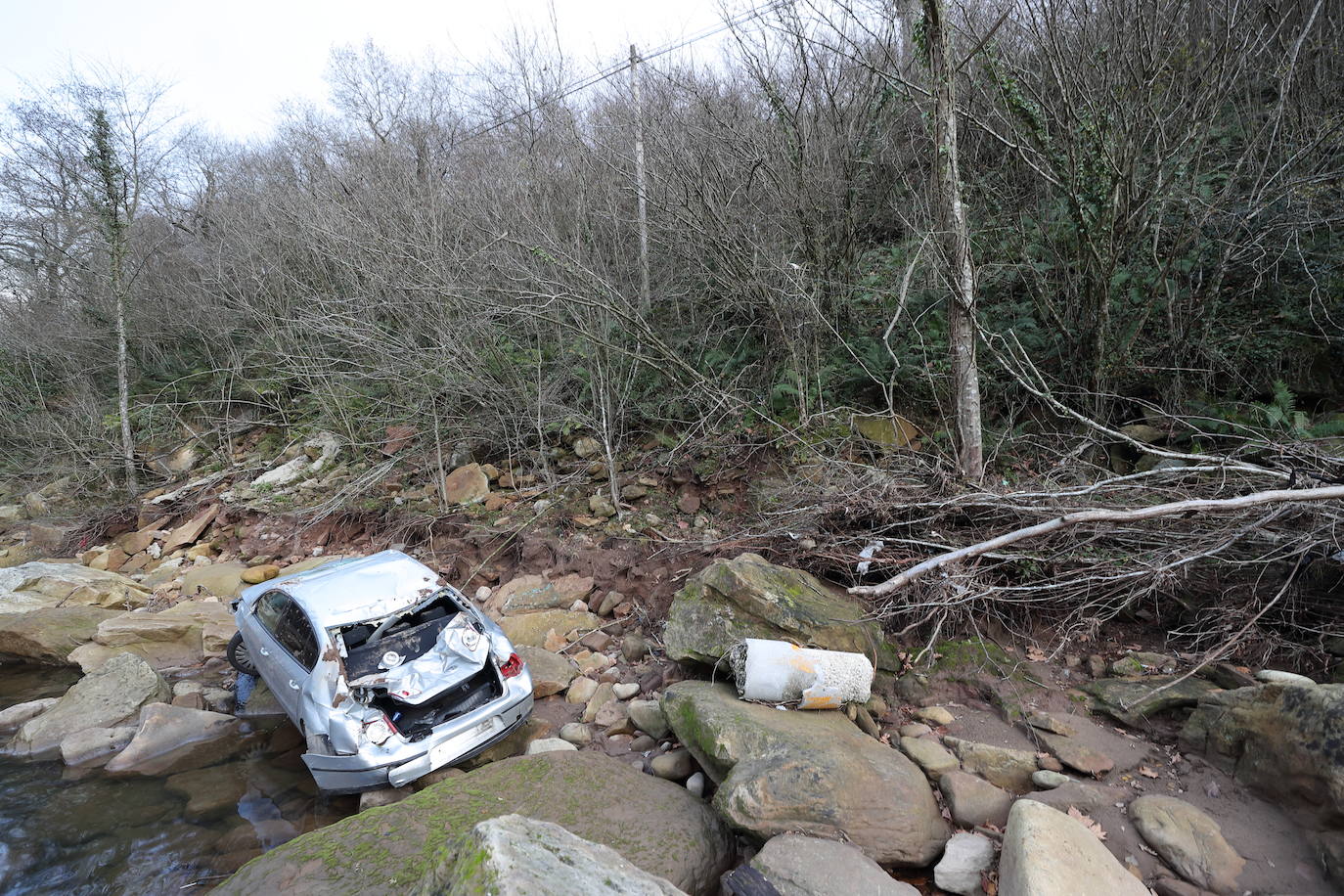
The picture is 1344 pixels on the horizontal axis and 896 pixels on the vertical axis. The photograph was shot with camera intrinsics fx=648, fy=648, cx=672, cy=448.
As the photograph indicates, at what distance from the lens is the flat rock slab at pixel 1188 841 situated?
3.16 meters

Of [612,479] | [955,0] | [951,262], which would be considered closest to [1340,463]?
[951,262]

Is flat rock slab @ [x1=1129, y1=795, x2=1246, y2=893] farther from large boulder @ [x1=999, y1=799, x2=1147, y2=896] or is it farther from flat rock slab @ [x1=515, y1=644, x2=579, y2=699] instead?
flat rock slab @ [x1=515, y1=644, x2=579, y2=699]

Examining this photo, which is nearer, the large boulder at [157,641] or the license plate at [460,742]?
the license plate at [460,742]

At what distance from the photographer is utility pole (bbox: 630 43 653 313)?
28.4 feet

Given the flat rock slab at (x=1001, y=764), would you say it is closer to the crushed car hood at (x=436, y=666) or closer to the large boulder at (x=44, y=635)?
the crushed car hood at (x=436, y=666)

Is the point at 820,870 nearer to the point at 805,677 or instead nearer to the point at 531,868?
the point at 805,677

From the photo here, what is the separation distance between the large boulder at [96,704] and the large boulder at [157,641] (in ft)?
2.22

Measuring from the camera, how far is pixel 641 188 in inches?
339

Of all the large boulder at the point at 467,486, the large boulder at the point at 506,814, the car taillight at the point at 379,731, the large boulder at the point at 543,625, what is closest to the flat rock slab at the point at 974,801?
the large boulder at the point at 506,814

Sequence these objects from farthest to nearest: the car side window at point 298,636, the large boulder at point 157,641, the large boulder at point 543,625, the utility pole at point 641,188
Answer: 1. the utility pole at point 641,188
2. the large boulder at point 157,641
3. the large boulder at point 543,625
4. the car side window at point 298,636

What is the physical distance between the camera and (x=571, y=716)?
5.72 m

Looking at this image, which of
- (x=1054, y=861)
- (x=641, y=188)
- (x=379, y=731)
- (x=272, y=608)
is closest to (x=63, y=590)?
(x=272, y=608)

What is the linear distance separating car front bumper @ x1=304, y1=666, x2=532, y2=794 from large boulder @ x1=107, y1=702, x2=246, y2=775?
6.13 feet

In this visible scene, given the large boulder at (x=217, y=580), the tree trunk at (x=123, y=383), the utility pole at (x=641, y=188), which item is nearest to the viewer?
the utility pole at (x=641, y=188)
